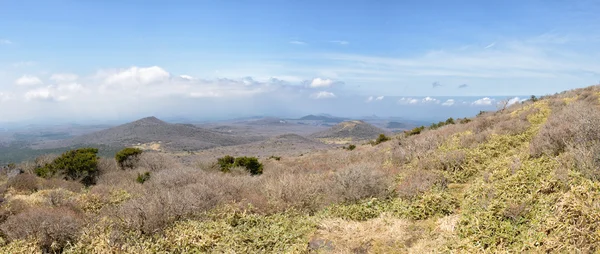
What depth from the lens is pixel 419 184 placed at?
9.31 meters

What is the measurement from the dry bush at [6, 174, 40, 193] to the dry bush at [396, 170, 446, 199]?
16.0 meters

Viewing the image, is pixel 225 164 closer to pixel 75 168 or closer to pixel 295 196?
pixel 75 168

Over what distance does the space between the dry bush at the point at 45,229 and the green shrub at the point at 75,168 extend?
15288 mm

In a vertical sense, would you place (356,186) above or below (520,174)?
below

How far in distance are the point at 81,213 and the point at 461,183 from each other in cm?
1207

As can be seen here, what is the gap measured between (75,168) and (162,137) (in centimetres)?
12468

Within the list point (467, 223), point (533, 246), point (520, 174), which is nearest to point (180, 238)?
point (467, 223)

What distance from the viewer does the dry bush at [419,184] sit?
9055 mm

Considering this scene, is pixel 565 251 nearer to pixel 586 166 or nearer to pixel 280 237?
pixel 586 166

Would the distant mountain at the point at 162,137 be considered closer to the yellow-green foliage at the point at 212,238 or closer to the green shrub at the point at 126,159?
the green shrub at the point at 126,159

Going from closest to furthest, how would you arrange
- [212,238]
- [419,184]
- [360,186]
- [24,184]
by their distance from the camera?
[212,238] → [419,184] → [360,186] → [24,184]

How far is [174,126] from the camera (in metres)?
162

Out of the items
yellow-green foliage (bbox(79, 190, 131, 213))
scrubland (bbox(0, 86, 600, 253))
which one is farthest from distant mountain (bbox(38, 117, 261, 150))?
scrubland (bbox(0, 86, 600, 253))

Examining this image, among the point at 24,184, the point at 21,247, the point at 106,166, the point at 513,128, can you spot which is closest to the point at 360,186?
the point at 21,247
